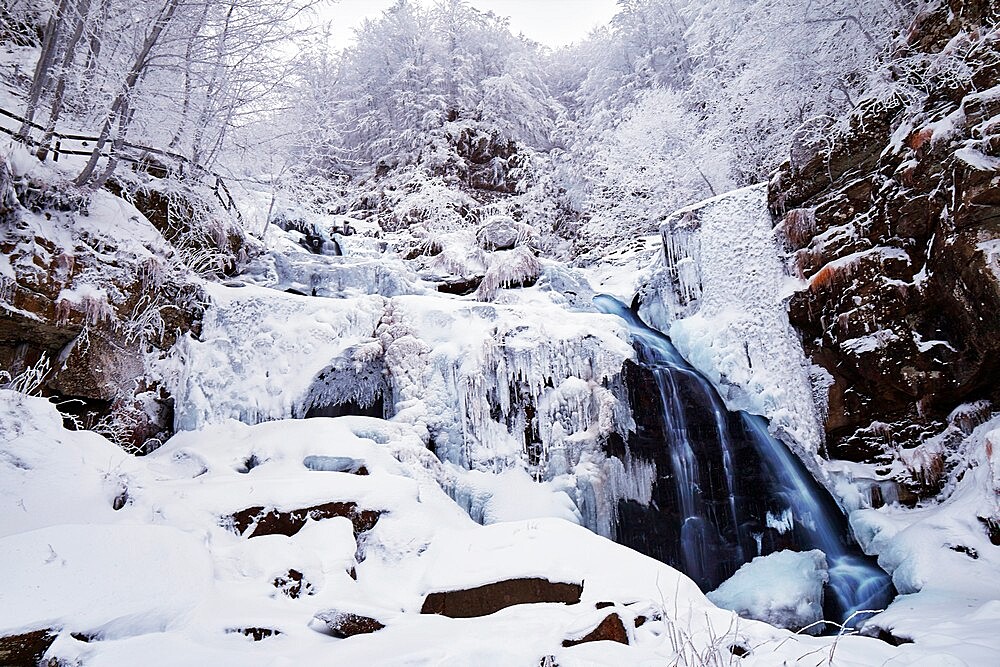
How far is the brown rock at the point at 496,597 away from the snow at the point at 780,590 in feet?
11.9

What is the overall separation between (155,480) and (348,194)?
16.7 m

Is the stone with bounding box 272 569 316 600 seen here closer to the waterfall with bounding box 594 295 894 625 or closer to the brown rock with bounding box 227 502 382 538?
the brown rock with bounding box 227 502 382 538

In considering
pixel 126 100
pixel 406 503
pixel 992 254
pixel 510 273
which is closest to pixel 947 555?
pixel 992 254

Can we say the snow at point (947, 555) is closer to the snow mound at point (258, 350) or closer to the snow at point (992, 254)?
the snow at point (992, 254)

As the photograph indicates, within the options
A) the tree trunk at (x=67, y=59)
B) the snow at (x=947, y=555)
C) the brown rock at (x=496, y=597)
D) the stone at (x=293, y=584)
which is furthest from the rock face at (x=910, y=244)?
the tree trunk at (x=67, y=59)

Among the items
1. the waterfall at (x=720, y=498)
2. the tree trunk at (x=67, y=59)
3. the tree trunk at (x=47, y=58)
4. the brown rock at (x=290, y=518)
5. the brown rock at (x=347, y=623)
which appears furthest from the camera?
the waterfall at (x=720, y=498)

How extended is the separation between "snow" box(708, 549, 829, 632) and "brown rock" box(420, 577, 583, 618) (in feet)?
11.9

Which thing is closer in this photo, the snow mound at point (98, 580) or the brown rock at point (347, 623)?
the snow mound at point (98, 580)

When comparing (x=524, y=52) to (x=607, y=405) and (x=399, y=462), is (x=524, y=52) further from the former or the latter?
(x=399, y=462)

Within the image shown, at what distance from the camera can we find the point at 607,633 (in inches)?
98.0

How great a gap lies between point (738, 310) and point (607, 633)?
24.8ft

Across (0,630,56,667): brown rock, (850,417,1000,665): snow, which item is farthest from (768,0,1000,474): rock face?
(0,630,56,667): brown rock

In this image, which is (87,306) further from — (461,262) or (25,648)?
(461,262)

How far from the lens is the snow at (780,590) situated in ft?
18.9
